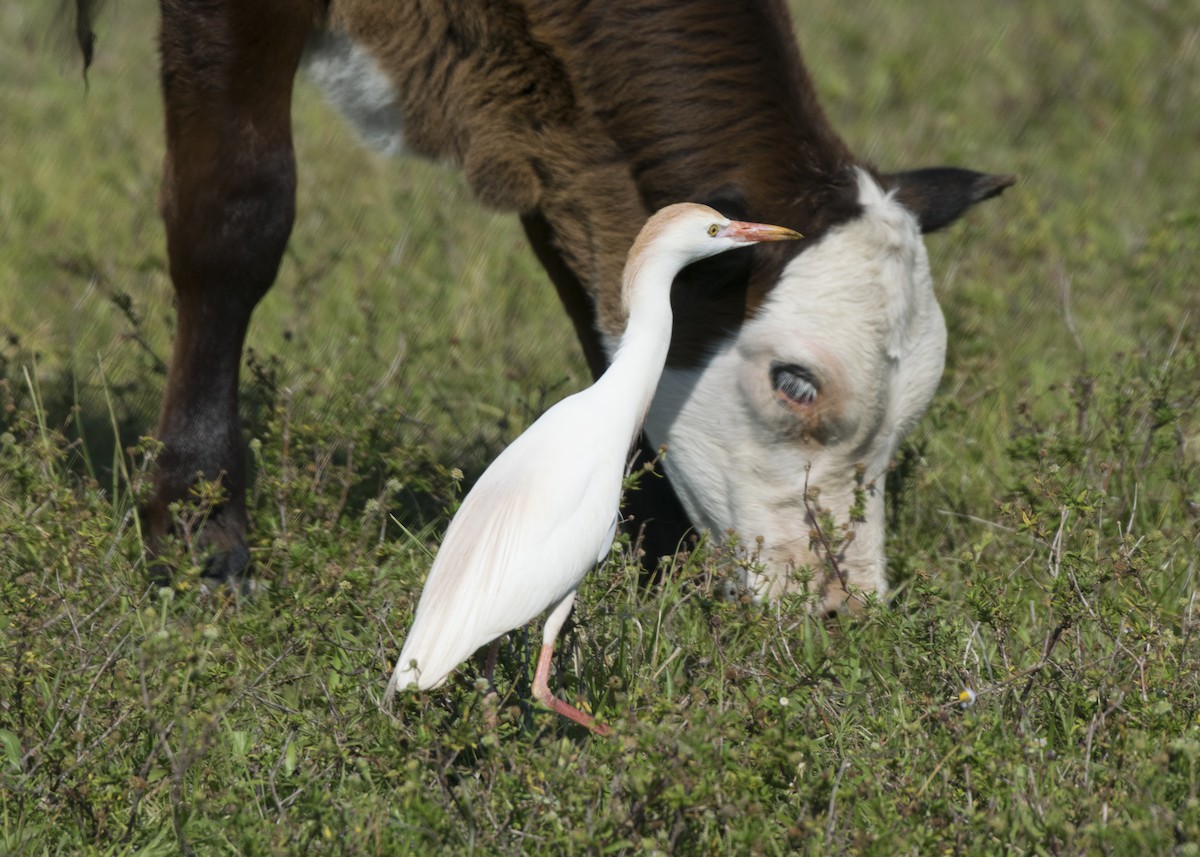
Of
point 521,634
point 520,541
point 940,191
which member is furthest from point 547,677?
point 940,191

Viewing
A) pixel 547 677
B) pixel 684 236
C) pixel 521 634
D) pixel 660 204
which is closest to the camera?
pixel 547 677

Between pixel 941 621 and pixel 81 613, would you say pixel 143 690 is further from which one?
pixel 941 621

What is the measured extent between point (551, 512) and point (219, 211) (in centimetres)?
156

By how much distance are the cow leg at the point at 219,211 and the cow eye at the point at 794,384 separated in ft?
4.45

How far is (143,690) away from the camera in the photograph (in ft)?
10.2

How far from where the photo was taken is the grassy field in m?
3.05

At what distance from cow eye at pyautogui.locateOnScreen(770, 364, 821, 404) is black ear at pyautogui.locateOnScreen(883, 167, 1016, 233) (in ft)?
1.75

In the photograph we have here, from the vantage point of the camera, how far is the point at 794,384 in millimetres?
4102

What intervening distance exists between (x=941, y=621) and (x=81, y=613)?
77.1 inches

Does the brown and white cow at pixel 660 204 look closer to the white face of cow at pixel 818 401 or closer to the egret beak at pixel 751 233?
the white face of cow at pixel 818 401

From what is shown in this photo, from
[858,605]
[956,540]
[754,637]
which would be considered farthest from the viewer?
[956,540]

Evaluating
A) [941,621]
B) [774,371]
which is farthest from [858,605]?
A: [774,371]

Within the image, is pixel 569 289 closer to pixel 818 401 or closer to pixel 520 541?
pixel 818 401

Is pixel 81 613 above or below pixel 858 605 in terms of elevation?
above
